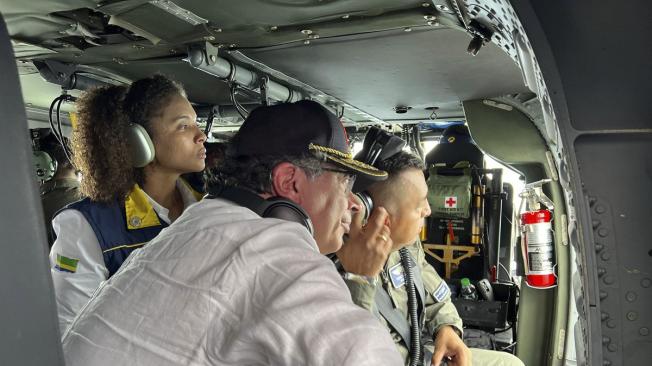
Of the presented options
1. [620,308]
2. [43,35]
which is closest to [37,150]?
[43,35]

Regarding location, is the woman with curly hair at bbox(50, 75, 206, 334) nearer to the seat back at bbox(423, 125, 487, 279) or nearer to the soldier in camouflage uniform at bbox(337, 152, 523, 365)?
the soldier in camouflage uniform at bbox(337, 152, 523, 365)

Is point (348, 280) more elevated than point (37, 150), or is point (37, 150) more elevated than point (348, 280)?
point (37, 150)

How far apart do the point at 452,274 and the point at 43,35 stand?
14.4 ft

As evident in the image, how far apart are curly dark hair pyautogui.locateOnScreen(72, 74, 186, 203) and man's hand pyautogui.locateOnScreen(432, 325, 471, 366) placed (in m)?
1.63

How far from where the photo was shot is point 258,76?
8.21ft

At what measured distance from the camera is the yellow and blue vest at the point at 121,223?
1766 mm

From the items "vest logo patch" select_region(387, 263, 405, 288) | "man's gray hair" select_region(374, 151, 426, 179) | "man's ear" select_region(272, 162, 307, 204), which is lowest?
"vest logo patch" select_region(387, 263, 405, 288)

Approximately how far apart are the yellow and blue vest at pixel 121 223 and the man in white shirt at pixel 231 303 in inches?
33.7

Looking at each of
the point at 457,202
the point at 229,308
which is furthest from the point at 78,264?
the point at 457,202

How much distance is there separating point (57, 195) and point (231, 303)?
2839mm

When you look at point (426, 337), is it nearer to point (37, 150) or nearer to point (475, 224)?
point (475, 224)

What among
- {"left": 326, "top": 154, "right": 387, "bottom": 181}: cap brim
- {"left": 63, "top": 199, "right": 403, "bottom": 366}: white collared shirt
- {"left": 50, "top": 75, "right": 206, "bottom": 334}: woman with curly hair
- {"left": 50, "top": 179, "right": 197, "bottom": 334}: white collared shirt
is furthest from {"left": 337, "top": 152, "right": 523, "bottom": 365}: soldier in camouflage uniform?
{"left": 63, "top": 199, "right": 403, "bottom": 366}: white collared shirt

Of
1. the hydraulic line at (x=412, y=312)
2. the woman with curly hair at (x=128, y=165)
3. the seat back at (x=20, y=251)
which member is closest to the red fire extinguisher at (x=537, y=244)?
the hydraulic line at (x=412, y=312)

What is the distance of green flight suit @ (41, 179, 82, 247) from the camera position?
3.10 meters
